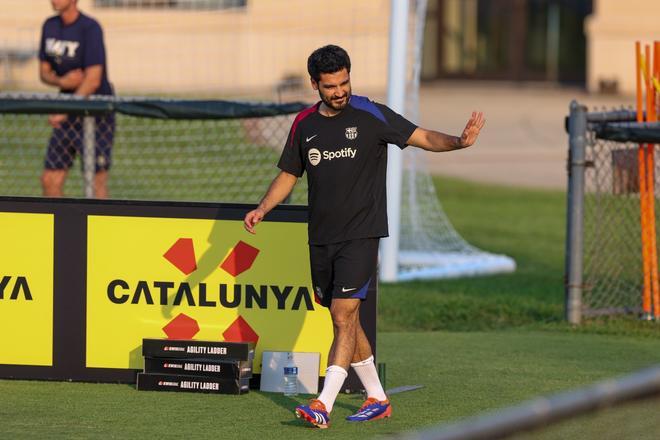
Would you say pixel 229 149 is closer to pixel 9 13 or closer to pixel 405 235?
pixel 405 235

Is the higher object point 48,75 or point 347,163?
point 48,75

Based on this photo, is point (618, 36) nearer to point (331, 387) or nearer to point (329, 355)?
point (329, 355)

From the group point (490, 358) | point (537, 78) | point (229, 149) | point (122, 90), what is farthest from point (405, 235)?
point (537, 78)

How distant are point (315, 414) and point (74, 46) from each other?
5.28 m

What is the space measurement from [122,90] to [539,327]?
12.9 m

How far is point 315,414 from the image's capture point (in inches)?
243

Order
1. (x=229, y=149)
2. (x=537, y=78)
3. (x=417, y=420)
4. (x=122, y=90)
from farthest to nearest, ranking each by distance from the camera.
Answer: (x=537, y=78) < (x=122, y=90) < (x=229, y=149) < (x=417, y=420)

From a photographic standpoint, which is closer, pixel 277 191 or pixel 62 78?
pixel 277 191

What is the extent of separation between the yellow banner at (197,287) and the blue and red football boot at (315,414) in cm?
89

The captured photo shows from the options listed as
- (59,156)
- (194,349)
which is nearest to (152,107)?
(59,156)

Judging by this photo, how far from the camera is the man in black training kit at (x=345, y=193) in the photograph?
6227 millimetres

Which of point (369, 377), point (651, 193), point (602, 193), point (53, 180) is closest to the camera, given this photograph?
point (369, 377)

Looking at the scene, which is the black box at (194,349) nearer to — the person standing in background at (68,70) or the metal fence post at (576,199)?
the metal fence post at (576,199)

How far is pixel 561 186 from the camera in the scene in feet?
61.3
